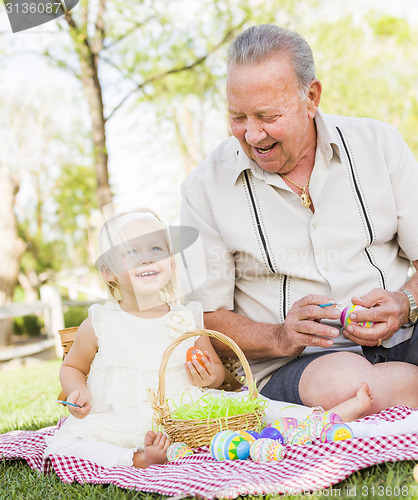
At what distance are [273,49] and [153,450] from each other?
68.6 inches

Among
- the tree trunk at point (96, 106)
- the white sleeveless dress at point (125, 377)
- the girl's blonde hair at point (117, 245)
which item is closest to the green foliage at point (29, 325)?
the tree trunk at point (96, 106)

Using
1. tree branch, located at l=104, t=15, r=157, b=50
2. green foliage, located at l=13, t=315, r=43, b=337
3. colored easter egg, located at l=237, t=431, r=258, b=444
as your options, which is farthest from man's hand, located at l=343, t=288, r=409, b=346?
green foliage, located at l=13, t=315, r=43, b=337

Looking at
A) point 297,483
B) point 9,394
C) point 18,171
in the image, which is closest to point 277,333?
point 297,483

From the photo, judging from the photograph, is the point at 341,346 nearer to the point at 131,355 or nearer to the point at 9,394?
the point at 131,355

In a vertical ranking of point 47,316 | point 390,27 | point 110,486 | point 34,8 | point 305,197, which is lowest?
point 47,316

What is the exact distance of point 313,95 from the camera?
2764 mm

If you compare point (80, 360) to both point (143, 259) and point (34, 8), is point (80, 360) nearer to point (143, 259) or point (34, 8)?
point (143, 259)

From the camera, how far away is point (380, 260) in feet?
9.36

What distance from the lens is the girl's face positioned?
2.68 metres

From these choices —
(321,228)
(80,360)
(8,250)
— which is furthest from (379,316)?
(8,250)

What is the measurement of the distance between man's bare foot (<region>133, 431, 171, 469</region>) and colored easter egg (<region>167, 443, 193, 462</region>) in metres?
0.02

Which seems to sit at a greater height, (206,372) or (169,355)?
(169,355)

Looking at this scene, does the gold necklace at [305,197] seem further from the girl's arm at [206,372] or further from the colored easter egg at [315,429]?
the colored easter egg at [315,429]

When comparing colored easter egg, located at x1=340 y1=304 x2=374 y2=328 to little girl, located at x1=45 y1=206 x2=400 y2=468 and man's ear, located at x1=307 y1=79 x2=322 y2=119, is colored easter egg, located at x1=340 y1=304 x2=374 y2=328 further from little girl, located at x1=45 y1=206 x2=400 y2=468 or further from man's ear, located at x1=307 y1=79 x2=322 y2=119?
man's ear, located at x1=307 y1=79 x2=322 y2=119
